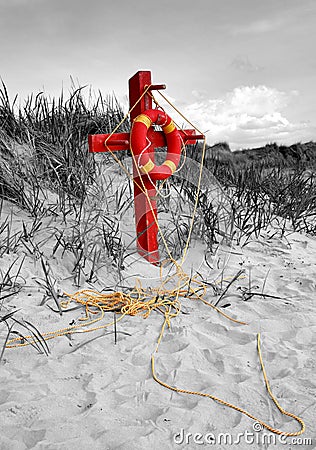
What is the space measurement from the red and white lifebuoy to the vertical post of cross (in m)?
0.09

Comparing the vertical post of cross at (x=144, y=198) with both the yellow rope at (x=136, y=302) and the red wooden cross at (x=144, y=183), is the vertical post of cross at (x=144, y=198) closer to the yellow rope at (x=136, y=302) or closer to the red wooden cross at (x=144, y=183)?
the red wooden cross at (x=144, y=183)

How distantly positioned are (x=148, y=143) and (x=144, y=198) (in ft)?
1.37

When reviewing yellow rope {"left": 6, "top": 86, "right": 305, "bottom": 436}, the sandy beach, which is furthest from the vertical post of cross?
the sandy beach

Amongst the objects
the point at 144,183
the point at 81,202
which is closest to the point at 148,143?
the point at 144,183

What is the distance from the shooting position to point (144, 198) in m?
3.37

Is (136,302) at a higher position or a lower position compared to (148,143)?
lower

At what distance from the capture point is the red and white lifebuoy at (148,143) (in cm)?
315

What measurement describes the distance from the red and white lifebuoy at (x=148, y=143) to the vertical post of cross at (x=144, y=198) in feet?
Answer: 0.30

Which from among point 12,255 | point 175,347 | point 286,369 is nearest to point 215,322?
Answer: point 175,347

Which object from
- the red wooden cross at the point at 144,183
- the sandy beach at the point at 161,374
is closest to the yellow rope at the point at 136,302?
the sandy beach at the point at 161,374

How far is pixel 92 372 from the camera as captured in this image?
2.00m

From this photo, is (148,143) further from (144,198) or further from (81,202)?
(81,202)

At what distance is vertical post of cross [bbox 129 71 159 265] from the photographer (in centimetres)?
330

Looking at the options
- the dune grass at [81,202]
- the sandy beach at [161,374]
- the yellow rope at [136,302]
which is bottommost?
the sandy beach at [161,374]
